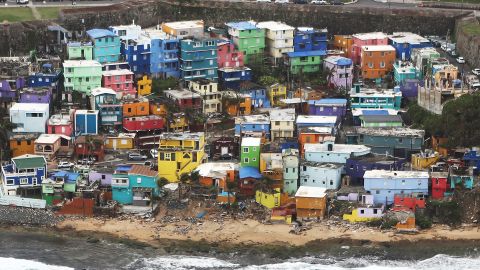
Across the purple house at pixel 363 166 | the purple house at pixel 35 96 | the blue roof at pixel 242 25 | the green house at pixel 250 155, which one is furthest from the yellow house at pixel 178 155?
the blue roof at pixel 242 25

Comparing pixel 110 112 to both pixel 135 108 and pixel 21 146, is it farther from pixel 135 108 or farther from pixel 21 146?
pixel 21 146

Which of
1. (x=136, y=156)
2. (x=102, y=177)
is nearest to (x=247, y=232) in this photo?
(x=102, y=177)

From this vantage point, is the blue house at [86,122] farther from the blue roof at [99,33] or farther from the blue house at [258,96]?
the blue house at [258,96]

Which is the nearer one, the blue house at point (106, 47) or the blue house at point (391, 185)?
the blue house at point (391, 185)

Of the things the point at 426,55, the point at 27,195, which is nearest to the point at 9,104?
the point at 27,195

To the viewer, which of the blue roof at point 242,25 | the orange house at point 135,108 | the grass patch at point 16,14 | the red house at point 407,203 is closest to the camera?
the red house at point 407,203

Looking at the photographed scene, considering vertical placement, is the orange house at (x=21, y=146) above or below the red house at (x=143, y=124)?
below
